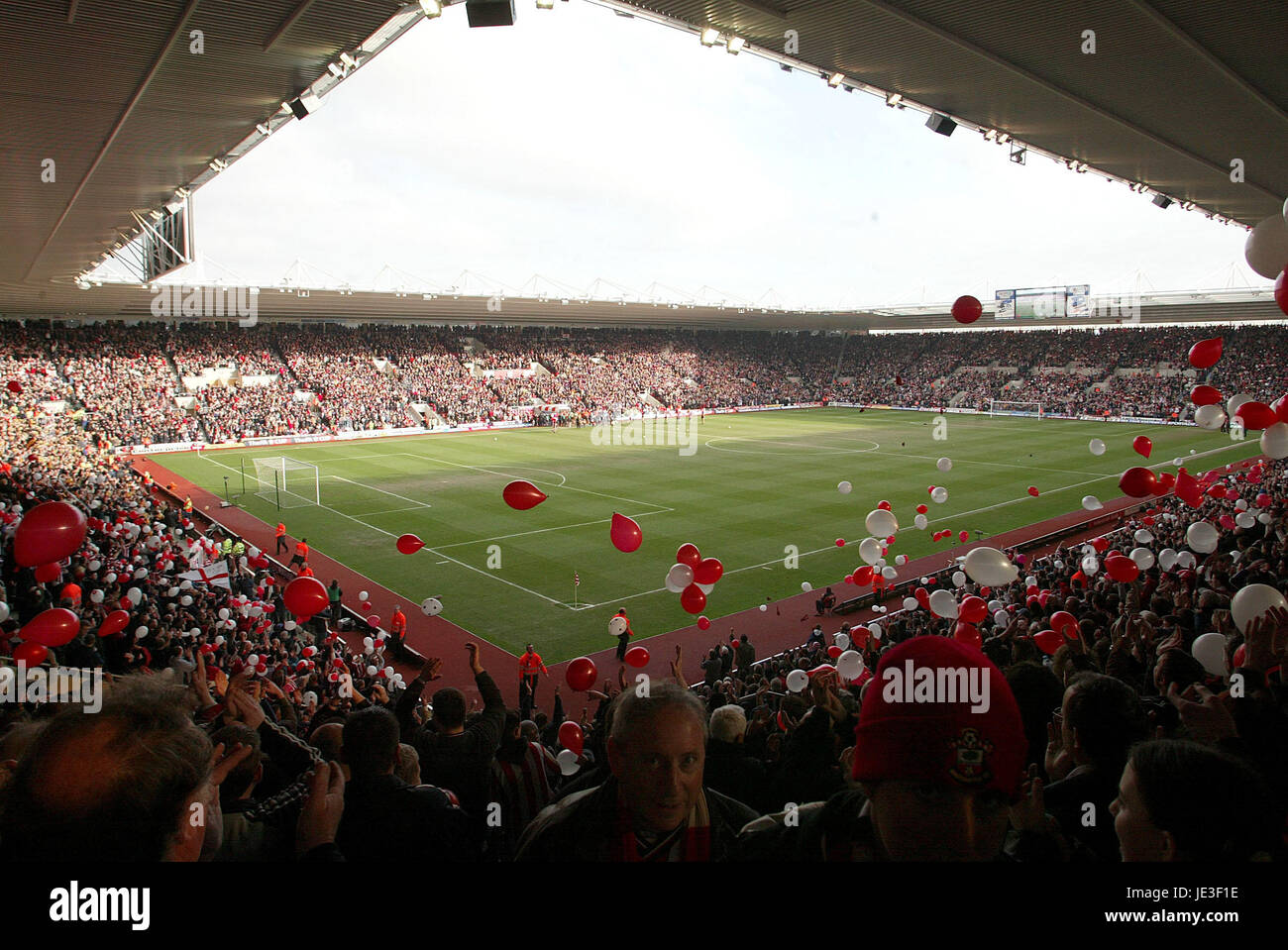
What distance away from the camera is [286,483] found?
30.9 metres

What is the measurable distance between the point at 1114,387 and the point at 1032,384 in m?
6.52

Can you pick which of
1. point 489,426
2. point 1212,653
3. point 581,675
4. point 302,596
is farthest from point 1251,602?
point 489,426

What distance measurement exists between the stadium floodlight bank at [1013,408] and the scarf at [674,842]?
64260 millimetres

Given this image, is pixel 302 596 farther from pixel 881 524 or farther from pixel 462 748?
pixel 881 524

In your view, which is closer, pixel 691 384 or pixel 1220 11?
pixel 1220 11

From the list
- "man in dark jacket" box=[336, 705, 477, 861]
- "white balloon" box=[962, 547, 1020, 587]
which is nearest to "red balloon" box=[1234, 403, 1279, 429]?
"white balloon" box=[962, 547, 1020, 587]

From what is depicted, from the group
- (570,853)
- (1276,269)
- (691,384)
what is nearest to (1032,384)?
(691,384)

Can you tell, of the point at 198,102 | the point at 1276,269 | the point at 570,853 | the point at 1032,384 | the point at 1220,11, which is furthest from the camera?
the point at 1032,384

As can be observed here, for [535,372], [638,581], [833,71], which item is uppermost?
[833,71]

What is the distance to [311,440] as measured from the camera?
4653 cm

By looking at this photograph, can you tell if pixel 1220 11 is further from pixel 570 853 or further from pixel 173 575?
pixel 173 575

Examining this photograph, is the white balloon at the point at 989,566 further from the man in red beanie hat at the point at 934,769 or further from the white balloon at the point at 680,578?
the man in red beanie hat at the point at 934,769

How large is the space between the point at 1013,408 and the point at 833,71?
2276 inches
